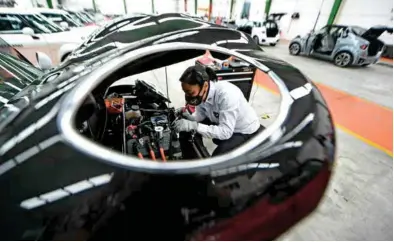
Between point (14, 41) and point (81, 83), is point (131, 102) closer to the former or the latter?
point (81, 83)

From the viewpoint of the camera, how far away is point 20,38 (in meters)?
3.83

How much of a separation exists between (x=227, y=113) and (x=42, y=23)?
16.0 ft

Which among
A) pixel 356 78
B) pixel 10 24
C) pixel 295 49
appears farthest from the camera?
pixel 295 49

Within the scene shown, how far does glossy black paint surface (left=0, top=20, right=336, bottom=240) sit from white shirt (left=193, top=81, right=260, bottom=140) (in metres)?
0.74

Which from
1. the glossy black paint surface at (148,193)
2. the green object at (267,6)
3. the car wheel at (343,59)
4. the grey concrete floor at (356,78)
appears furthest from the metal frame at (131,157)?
the green object at (267,6)

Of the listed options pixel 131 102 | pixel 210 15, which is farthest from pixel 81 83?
pixel 210 15

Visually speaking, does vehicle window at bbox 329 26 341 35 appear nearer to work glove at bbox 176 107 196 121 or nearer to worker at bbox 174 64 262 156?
worker at bbox 174 64 262 156

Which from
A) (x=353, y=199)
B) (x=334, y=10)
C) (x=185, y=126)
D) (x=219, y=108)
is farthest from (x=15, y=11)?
(x=334, y=10)

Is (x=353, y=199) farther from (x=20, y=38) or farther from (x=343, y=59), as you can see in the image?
(x=343, y=59)

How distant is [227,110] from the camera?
57.9 inches

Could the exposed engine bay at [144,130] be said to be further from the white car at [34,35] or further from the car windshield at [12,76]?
the white car at [34,35]

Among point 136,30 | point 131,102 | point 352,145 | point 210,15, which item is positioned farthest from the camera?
point 210,15

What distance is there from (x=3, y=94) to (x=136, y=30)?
2.91 feet

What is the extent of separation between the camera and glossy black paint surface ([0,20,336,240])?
56 cm
